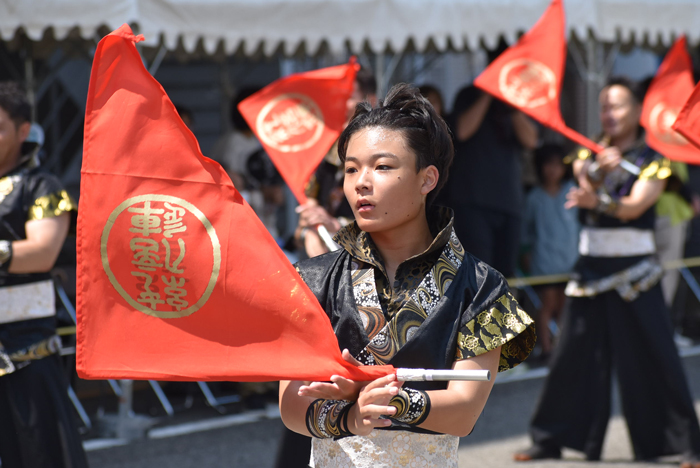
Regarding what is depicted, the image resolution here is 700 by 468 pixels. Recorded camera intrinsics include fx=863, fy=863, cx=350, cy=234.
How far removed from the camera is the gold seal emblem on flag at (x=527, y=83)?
4609mm

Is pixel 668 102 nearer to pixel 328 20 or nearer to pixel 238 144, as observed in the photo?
pixel 328 20

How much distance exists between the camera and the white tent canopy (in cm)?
445

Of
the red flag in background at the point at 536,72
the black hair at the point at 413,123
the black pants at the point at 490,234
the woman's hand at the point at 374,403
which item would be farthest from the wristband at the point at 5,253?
the black pants at the point at 490,234

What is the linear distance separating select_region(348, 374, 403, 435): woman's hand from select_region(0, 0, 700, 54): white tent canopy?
3.25 metres

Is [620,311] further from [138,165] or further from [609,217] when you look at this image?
[138,165]

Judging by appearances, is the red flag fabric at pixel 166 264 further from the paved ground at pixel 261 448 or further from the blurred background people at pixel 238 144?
the blurred background people at pixel 238 144

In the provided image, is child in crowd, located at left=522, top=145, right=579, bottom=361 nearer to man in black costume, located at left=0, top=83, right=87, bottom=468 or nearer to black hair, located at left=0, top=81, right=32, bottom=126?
man in black costume, located at left=0, top=83, right=87, bottom=468

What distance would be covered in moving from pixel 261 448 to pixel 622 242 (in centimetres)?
226

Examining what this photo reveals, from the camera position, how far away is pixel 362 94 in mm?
3986

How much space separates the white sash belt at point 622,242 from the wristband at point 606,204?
195 mm

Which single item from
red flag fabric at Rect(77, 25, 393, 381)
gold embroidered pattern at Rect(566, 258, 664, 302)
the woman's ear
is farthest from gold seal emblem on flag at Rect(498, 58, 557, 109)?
red flag fabric at Rect(77, 25, 393, 381)

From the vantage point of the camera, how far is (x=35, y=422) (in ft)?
10.8

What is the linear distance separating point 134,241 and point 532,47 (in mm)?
3361

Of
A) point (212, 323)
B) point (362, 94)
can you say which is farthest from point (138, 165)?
point (362, 94)
